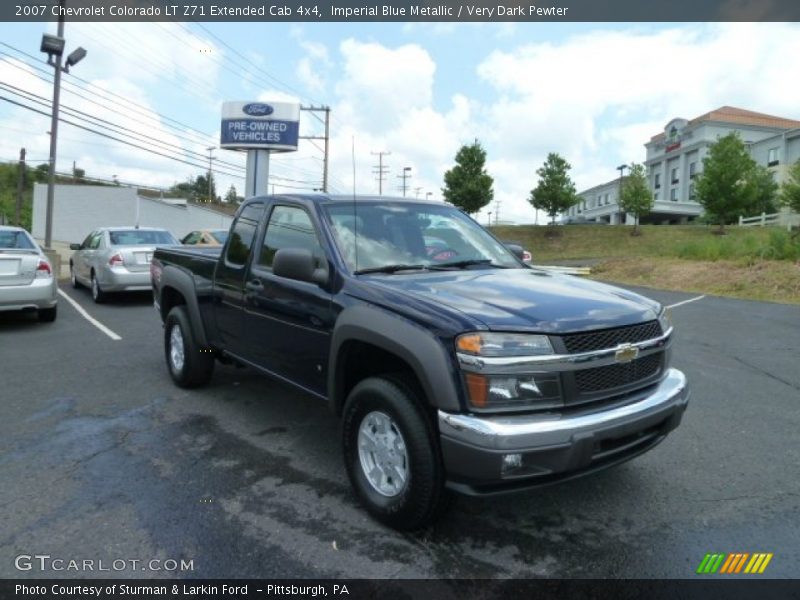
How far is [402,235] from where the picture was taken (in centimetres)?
404

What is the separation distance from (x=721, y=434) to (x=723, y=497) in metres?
1.24

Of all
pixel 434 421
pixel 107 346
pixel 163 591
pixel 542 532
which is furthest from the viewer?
pixel 107 346

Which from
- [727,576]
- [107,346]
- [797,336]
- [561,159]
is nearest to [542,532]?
[727,576]

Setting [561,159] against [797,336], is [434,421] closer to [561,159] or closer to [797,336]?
[797,336]

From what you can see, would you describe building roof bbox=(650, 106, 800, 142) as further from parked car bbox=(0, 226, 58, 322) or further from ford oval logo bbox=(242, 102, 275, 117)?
parked car bbox=(0, 226, 58, 322)

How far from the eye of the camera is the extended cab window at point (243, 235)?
4.66 m

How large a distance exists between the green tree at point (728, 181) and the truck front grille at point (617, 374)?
126 ft

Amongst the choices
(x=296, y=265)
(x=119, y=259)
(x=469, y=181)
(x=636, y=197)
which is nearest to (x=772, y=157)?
(x=636, y=197)

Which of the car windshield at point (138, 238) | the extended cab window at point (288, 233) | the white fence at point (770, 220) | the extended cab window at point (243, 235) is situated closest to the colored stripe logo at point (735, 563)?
the extended cab window at point (288, 233)

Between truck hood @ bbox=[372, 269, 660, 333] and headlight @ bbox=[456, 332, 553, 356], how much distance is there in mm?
42

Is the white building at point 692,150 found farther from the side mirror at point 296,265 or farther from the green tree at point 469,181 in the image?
the side mirror at point 296,265

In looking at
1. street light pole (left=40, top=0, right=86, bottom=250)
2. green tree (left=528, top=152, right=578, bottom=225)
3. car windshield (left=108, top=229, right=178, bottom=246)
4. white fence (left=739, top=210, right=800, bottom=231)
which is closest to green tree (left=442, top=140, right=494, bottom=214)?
green tree (left=528, top=152, right=578, bottom=225)

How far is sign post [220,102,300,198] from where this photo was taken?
3506cm

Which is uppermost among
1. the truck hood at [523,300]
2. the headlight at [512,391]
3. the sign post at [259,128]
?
the sign post at [259,128]
